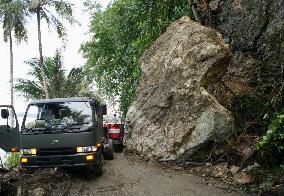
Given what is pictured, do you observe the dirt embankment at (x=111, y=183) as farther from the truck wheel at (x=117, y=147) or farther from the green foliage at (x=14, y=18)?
the green foliage at (x=14, y=18)

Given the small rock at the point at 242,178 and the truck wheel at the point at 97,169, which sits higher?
the truck wheel at the point at 97,169

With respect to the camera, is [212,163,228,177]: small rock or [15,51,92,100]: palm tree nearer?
[212,163,228,177]: small rock

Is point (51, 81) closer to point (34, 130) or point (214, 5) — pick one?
point (214, 5)

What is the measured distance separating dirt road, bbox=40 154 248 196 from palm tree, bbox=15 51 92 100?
1659cm

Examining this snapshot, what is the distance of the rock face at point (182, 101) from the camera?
1158 centimetres

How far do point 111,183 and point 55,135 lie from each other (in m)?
1.84

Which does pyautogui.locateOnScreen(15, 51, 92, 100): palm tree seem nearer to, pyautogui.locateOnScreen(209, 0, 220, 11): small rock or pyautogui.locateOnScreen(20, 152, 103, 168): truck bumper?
pyautogui.locateOnScreen(209, 0, 220, 11): small rock

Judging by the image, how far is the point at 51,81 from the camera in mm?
27625

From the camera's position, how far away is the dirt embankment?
9.16 metres

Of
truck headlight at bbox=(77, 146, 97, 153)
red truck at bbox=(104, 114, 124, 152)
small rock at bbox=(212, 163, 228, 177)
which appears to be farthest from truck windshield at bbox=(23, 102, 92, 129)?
red truck at bbox=(104, 114, 124, 152)

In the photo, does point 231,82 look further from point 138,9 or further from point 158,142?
point 138,9

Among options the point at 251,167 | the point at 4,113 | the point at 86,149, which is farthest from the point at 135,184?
the point at 4,113

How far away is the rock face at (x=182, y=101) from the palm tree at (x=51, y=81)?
14.3m

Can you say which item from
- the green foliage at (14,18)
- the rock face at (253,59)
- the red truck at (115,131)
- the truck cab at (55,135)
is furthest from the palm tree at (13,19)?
the truck cab at (55,135)
